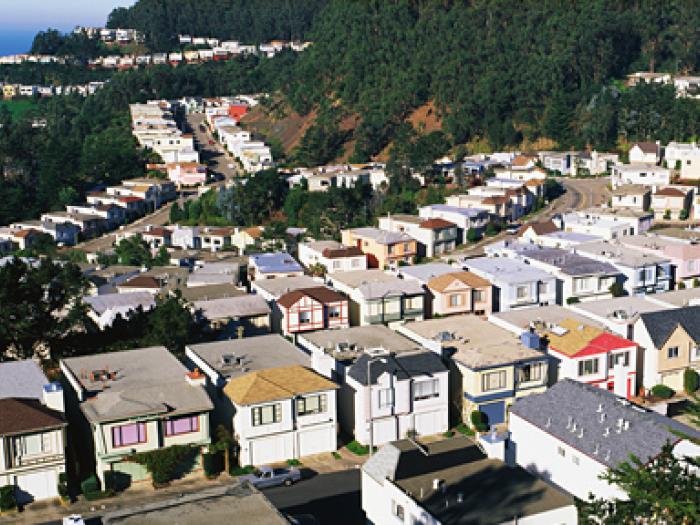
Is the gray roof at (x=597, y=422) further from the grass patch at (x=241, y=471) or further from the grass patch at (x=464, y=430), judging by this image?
the grass patch at (x=241, y=471)

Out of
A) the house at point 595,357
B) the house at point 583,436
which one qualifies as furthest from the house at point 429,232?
the house at point 583,436

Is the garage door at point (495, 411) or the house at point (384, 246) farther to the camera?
the house at point (384, 246)

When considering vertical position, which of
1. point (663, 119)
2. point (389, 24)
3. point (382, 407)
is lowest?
point (382, 407)

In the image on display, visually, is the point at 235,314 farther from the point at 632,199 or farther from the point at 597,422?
the point at 632,199

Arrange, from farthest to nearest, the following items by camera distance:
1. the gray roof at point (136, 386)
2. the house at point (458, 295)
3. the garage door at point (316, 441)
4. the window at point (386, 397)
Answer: the house at point (458, 295) < the window at point (386, 397) < the garage door at point (316, 441) < the gray roof at point (136, 386)

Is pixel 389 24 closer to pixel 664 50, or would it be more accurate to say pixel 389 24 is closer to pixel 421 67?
pixel 421 67

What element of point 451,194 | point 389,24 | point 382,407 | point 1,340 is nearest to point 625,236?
point 451,194

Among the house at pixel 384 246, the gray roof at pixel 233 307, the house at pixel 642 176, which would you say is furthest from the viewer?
the house at pixel 642 176
